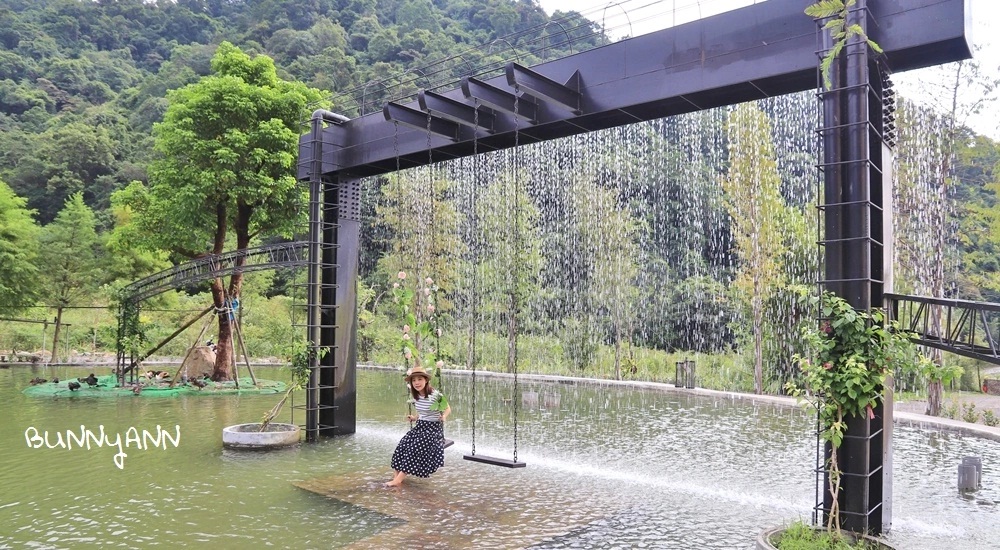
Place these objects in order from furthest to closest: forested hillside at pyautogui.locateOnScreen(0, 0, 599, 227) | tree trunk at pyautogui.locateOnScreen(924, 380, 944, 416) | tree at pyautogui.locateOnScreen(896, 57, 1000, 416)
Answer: forested hillside at pyautogui.locateOnScreen(0, 0, 599, 227), tree at pyautogui.locateOnScreen(896, 57, 1000, 416), tree trunk at pyautogui.locateOnScreen(924, 380, 944, 416)

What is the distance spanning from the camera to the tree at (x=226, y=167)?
1664 cm

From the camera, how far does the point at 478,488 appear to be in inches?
277

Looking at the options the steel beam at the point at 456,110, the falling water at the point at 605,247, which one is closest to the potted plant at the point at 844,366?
the steel beam at the point at 456,110

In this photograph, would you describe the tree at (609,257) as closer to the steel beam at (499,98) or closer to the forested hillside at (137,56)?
the forested hillside at (137,56)

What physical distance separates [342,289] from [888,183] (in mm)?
7080

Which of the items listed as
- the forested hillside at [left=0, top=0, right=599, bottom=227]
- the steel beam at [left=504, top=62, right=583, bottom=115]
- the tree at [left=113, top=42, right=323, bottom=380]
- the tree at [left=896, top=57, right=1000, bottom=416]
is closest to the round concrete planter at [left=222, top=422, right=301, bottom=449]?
the steel beam at [left=504, top=62, right=583, bottom=115]

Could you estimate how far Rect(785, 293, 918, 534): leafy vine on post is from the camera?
4590mm

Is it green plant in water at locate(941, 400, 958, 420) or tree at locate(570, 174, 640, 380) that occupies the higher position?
tree at locate(570, 174, 640, 380)

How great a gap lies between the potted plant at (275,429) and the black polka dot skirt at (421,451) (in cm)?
275

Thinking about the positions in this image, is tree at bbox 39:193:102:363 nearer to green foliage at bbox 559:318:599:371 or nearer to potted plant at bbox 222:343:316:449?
green foliage at bbox 559:318:599:371

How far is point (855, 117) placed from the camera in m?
5.21

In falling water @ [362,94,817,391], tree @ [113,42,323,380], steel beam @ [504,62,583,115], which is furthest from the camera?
falling water @ [362,94,817,391]

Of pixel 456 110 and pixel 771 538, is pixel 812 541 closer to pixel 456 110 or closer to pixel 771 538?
pixel 771 538

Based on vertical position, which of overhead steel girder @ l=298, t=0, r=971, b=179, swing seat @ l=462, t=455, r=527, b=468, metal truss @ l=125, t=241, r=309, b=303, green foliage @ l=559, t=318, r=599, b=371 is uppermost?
overhead steel girder @ l=298, t=0, r=971, b=179
